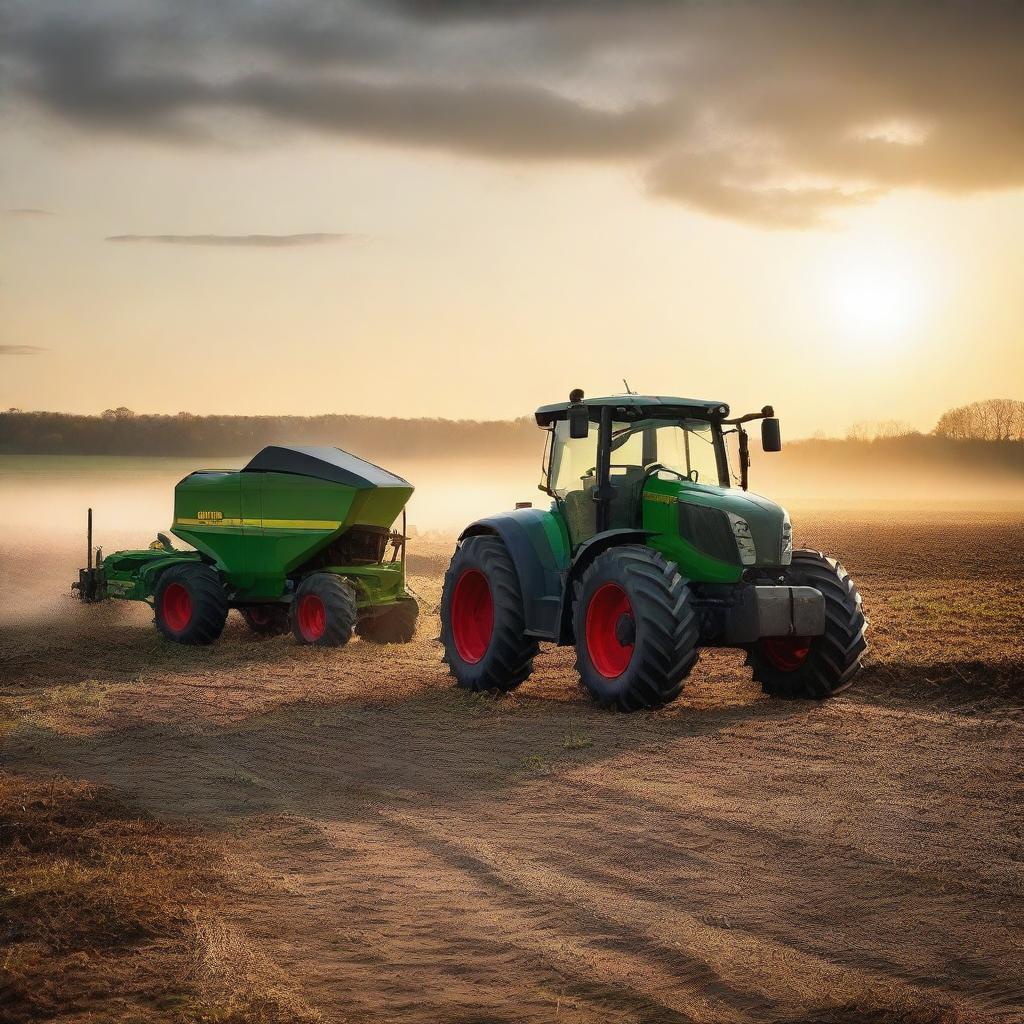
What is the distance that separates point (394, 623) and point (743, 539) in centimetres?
712

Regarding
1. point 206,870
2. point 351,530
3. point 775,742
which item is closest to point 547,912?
point 206,870

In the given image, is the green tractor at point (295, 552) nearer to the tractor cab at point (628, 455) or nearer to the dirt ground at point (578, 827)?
the dirt ground at point (578, 827)

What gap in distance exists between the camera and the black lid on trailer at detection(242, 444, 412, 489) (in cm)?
1741

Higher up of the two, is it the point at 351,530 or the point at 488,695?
the point at 351,530

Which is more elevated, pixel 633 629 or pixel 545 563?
pixel 545 563

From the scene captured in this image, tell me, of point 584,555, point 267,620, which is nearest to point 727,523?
point 584,555

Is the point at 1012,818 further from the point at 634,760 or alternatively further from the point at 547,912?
the point at 547,912

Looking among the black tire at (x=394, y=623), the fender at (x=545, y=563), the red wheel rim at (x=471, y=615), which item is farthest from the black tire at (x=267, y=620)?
the fender at (x=545, y=563)

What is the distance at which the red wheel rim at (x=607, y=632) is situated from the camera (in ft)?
40.1

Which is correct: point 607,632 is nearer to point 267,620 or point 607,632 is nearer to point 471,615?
point 471,615

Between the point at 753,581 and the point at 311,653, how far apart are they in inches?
263

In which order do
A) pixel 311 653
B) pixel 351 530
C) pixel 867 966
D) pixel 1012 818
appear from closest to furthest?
pixel 867 966, pixel 1012 818, pixel 311 653, pixel 351 530

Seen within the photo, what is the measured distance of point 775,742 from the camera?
35.4ft

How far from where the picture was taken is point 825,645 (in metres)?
12.5
